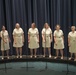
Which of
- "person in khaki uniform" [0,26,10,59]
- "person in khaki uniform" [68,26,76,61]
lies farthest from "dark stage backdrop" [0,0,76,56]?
"person in khaki uniform" [68,26,76,61]

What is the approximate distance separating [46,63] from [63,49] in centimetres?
108

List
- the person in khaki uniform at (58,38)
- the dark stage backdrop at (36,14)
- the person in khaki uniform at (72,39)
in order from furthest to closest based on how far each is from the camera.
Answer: the dark stage backdrop at (36,14), the person in khaki uniform at (58,38), the person in khaki uniform at (72,39)

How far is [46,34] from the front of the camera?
792cm

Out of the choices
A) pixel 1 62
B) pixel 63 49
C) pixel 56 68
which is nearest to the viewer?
pixel 56 68

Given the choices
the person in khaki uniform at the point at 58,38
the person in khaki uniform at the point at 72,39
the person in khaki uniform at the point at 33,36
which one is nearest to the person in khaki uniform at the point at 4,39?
the person in khaki uniform at the point at 33,36

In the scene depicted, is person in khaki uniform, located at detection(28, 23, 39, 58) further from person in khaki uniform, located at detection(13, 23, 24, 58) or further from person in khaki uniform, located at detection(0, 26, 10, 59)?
person in khaki uniform, located at detection(0, 26, 10, 59)

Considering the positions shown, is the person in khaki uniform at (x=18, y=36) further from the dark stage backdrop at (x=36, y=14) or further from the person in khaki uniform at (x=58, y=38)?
the person in khaki uniform at (x=58, y=38)

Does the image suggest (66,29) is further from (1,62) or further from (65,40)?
(1,62)

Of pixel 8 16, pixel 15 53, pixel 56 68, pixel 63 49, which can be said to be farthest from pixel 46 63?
pixel 8 16

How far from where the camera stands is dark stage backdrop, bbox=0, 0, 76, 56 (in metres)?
8.73

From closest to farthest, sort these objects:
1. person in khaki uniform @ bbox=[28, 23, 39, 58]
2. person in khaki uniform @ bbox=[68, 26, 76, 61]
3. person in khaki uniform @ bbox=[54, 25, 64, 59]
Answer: person in khaki uniform @ bbox=[68, 26, 76, 61]
person in khaki uniform @ bbox=[54, 25, 64, 59]
person in khaki uniform @ bbox=[28, 23, 39, 58]

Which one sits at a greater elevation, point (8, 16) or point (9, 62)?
point (8, 16)

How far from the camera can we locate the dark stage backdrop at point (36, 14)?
8734 mm

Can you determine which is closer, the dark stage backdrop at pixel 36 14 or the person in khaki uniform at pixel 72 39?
the person in khaki uniform at pixel 72 39
